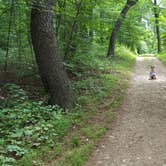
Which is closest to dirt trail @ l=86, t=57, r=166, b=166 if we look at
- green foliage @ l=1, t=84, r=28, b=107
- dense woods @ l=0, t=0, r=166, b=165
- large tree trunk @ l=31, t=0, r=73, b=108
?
dense woods @ l=0, t=0, r=166, b=165

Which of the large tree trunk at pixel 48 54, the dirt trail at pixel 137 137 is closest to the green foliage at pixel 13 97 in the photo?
the large tree trunk at pixel 48 54

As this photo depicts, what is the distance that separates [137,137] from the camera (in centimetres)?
612

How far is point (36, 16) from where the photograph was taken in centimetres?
746

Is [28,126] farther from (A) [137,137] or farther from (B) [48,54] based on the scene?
(A) [137,137]

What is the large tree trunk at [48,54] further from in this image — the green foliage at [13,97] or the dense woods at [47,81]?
the green foliage at [13,97]

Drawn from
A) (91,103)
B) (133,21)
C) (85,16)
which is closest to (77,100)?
(91,103)

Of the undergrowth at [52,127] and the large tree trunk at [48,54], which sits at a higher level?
the large tree trunk at [48,54]

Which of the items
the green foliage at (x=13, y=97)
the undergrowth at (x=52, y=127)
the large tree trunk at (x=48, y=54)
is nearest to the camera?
the undergrowth at (x=52, y=127)

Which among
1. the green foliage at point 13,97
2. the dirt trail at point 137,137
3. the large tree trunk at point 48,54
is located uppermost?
the large tree trunk at point 48,54

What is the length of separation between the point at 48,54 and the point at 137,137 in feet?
9.91

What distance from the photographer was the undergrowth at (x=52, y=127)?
5.01 m

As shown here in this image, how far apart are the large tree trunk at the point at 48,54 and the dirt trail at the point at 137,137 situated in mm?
1574

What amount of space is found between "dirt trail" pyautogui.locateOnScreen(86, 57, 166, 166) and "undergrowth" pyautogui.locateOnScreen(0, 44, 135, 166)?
252 mm

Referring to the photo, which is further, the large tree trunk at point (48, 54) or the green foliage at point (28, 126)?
the large tree trunk at point (48, 54)
